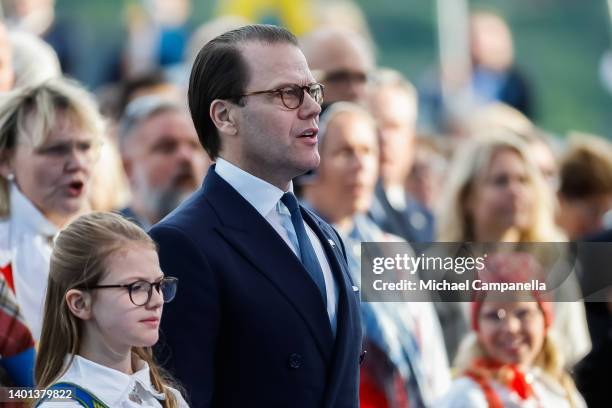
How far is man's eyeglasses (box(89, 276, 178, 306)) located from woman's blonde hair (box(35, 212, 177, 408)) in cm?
7

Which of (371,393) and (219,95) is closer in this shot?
(219,95)

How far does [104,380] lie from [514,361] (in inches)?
82.6

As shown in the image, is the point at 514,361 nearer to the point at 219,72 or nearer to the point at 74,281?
the point at 219,72

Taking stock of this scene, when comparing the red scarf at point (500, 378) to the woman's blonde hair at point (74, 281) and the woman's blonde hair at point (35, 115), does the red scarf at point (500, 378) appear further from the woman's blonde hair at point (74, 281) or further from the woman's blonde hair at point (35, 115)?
the woman's blonde hair at point (74, 281)

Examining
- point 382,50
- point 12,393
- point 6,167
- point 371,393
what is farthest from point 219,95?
point 382,50

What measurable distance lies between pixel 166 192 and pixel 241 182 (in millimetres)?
2423

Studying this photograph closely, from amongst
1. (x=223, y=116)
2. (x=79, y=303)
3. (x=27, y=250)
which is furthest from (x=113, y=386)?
(x=27, y=250)

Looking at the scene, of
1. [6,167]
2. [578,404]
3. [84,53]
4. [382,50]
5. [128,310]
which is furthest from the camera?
[382,50]

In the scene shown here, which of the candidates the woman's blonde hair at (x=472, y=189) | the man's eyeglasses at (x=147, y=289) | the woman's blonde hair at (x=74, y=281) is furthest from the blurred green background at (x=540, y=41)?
the man's eyeglasses at (x=147, y=289)

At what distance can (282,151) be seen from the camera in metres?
3.54

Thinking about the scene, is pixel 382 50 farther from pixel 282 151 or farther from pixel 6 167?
pixel 282 151

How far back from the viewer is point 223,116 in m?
3.62

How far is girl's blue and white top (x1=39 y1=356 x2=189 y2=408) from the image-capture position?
335 cm

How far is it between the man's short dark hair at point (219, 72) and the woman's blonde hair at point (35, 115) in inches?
37.8
